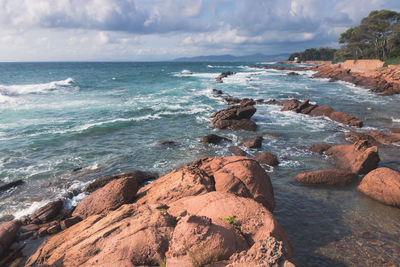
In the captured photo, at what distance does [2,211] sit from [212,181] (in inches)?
361

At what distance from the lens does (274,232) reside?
6.04 meters

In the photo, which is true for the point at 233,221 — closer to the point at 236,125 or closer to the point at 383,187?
the point at 383,187

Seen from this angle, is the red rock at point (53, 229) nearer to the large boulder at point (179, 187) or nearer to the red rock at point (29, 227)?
the red rock at point (29, 227)

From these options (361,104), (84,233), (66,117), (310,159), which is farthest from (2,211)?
(361,104)

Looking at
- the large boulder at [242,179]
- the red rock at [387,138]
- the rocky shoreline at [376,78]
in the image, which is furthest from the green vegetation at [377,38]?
the large boulder at [242,179]

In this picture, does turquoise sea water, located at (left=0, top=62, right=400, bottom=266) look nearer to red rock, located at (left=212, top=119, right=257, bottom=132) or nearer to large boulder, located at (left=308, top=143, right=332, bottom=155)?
large boulder, located at (left=308, top=143, right=332, bottom=155)

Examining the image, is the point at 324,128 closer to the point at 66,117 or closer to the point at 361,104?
the point at 361,104

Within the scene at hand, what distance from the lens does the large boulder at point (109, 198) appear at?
9430mm

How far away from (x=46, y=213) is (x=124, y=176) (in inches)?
141

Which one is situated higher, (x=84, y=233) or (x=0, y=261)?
(x=84, y=233)

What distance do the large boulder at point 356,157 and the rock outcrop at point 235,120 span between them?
775 cm

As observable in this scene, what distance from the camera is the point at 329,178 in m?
11.7

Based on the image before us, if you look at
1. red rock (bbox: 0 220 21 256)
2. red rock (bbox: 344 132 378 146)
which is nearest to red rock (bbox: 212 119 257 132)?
→ red rock (bbox: 344 132 378 146)

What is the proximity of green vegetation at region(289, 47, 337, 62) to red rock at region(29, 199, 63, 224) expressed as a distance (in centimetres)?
18454
